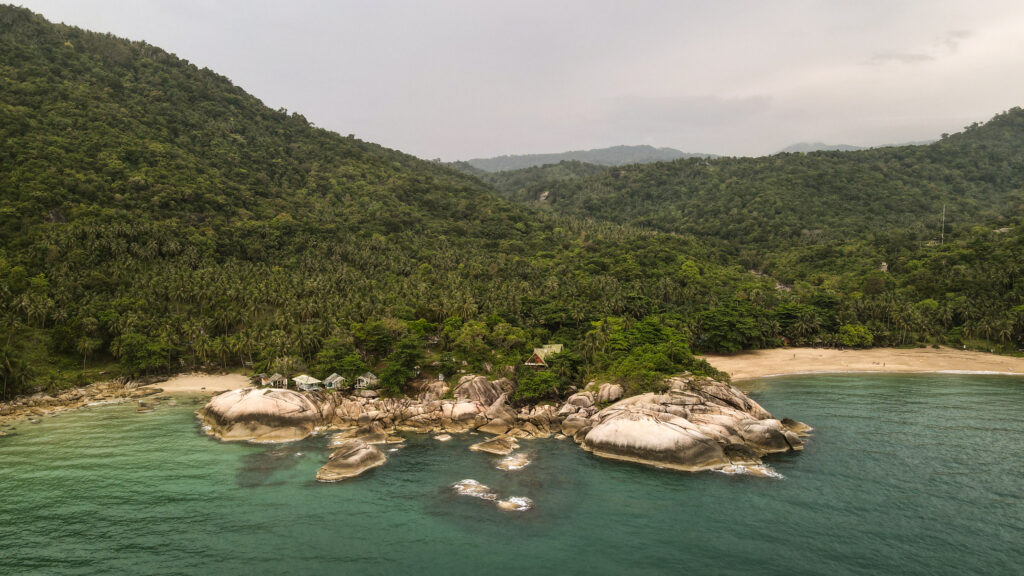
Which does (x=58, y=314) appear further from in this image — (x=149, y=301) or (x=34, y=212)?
(x=34, y=212)

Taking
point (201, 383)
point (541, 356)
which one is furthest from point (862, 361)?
point (201, 383)

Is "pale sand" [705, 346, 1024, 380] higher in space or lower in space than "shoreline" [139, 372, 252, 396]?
higher

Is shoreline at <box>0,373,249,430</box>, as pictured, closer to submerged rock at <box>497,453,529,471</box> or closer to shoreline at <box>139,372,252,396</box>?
shoreline at <box>139,372,252,396</box>

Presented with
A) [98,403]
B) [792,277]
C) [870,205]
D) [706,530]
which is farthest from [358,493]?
[870,205]

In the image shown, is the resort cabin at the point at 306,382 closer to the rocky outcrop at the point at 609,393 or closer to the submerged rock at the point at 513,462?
the submerged rock at the point at 513,462

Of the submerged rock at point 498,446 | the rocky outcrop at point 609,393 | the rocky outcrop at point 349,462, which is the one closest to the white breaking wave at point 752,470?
the rocky outcrop at point 609,393

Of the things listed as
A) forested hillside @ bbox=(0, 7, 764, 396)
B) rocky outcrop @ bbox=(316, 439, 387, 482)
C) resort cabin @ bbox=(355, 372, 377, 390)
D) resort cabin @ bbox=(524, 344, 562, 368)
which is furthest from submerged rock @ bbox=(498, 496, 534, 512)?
resort cabin @ bbox=(355, 372, 377, 390)
